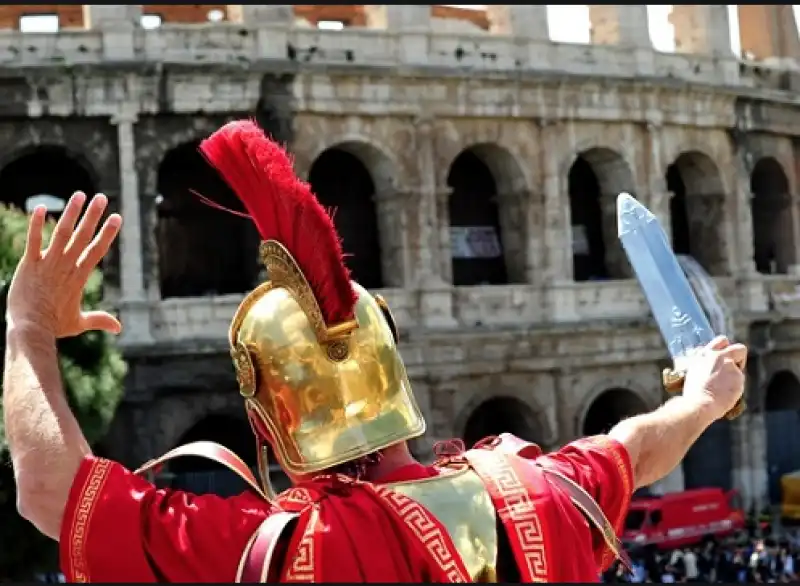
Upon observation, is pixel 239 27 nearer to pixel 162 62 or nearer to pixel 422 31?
pixel 162 62

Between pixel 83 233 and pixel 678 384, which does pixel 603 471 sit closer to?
pixel 678 384

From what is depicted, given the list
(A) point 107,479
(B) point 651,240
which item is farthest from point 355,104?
(A) point 107,479

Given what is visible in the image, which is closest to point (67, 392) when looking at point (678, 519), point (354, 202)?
point (354, 202)

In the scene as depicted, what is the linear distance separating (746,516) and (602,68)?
7.64 m

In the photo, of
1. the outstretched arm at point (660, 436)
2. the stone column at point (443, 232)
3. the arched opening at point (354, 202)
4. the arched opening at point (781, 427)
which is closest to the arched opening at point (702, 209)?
the arched opening at point (781, 427)

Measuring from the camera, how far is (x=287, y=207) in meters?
2.71

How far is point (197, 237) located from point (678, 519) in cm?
829

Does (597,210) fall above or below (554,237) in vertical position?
above

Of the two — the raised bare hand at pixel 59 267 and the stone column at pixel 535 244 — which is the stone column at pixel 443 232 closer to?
A: the stone column at pixel 535 244

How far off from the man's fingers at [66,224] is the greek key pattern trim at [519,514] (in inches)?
41.9

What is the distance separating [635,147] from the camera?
19375 mm

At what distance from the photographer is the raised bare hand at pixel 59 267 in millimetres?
2609

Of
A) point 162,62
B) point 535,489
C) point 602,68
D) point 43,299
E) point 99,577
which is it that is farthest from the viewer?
point 602,68

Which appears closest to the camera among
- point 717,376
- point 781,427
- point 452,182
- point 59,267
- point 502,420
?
point 59,267
